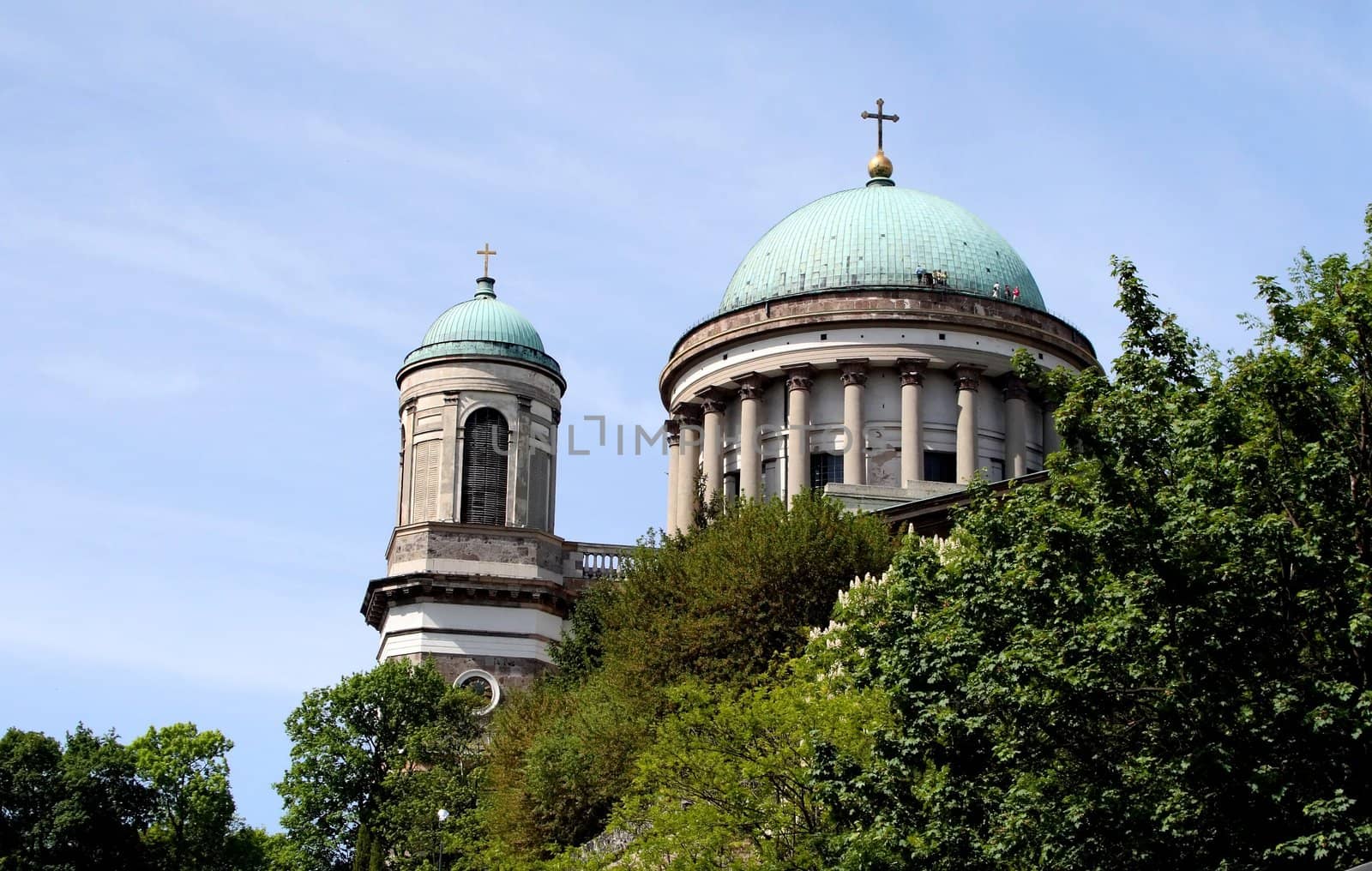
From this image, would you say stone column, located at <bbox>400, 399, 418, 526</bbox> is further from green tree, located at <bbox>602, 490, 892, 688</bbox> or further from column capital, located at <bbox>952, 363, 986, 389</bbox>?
green tree, located at <bbox>602, 490, 892, 688</bbox>

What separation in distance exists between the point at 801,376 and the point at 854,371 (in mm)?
1809

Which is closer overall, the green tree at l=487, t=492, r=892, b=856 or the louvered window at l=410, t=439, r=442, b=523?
the green tree at l=487, t=492, r=892, b=856

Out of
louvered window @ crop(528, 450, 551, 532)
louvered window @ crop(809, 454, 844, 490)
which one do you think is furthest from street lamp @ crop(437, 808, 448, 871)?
louvered window @ crop(809, 454, 844, 490)

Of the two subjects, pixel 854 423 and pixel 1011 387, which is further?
pixel 1011 387

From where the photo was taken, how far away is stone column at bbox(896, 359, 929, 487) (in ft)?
223

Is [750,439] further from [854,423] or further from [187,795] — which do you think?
[187,795]

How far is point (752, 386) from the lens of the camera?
71.5m

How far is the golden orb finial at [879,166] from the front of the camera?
3078 inches

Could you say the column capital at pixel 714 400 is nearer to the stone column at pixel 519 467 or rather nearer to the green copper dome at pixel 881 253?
the green copper dome at pixel 881 253

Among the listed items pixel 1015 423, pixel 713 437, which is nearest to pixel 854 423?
pixel 1015 423

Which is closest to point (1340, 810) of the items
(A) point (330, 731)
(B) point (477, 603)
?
(A) point (330, 731)

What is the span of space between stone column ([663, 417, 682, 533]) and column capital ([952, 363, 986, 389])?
34.8 ft

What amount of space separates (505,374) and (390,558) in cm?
729

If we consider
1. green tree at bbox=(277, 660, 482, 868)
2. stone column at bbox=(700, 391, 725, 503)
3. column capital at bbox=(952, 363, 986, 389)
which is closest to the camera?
green tree at bbox=(277, 660, 482, 868)
